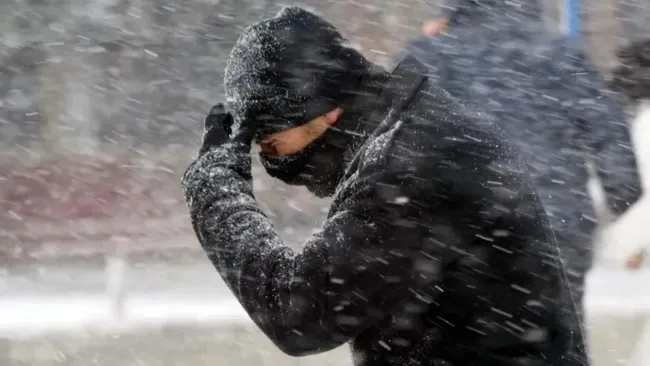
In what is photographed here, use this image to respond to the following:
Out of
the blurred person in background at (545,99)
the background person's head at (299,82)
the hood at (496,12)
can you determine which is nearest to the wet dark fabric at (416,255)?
the background person's head at (299,82)

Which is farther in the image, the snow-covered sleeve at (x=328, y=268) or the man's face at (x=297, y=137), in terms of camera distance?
the man's face at (x=297, y=137)

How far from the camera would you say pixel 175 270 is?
14.9 ft

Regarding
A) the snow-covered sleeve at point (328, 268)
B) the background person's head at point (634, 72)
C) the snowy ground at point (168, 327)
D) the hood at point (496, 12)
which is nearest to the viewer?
the snow-covered sleeve at point (328, 268)

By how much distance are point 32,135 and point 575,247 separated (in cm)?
428

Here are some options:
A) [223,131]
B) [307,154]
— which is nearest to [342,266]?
[307,154]

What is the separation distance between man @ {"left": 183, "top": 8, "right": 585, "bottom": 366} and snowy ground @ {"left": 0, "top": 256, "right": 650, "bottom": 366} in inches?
81.9

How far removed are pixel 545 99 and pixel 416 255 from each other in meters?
1.13

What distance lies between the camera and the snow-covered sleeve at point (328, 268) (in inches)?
45.5

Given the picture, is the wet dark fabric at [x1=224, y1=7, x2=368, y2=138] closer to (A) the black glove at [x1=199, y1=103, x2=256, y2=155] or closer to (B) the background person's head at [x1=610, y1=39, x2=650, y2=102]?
(A) the black glove at [x1=199, y1=103, x2=256, y2=155]

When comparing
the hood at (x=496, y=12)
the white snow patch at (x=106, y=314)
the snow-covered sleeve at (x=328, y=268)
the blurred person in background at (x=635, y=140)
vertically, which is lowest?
the white snow patch at (x=106, y=314)

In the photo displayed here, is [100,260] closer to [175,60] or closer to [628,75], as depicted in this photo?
[175,60]

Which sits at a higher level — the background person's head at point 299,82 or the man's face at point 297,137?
the background person's head at point 299,82

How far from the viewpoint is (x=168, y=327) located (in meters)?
3.61

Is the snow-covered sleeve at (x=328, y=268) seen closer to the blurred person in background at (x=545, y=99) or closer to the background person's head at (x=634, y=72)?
the blurred person in background at (x=545, y=99)
